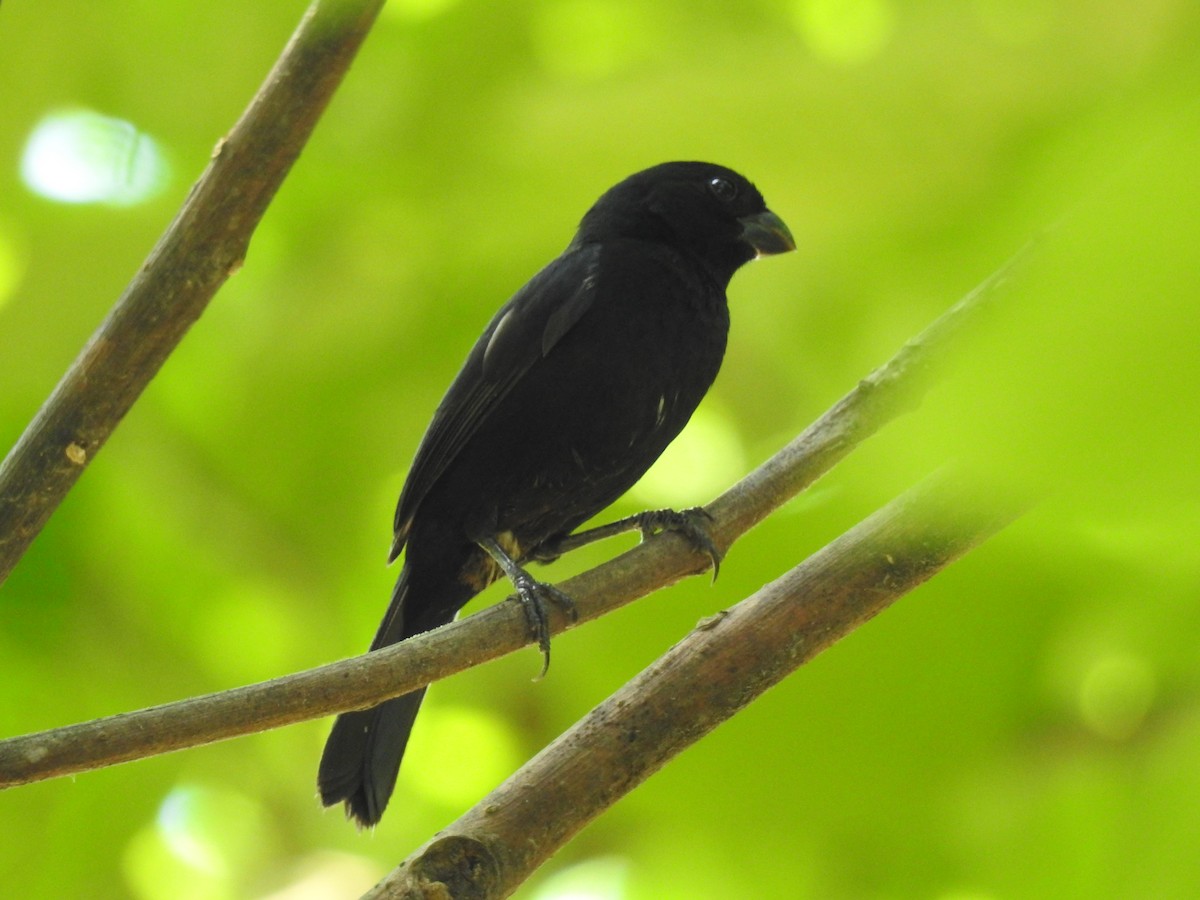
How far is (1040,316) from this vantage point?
0.58ft

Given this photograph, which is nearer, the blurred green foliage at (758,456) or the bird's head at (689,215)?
the blurred green foliage at (758,456)

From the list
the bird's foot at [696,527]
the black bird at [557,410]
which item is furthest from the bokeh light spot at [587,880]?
the black bird at [557,410]

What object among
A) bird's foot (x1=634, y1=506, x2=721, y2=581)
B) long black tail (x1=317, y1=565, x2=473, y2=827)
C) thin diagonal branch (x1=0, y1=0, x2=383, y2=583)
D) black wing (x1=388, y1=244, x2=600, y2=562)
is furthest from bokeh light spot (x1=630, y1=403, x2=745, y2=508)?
thin diagonal branch (x1=0, y1=0, x2=383, y2=583)

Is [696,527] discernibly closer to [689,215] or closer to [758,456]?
[758,456]

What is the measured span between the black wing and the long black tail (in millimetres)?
253

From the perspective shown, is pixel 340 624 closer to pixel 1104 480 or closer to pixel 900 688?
pixel 900 688

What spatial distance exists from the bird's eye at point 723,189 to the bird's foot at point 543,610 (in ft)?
4.61

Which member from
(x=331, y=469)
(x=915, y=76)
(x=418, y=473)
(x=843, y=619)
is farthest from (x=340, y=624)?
(x=915, y=76)

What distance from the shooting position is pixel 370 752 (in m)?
2.34

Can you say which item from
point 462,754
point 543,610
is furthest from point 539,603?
point 462,754

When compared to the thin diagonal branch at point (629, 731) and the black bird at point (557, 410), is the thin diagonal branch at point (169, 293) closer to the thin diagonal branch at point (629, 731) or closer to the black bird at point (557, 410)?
the thin diagonal branch at point (629, 731)

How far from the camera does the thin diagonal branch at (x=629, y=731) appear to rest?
1.21 metres

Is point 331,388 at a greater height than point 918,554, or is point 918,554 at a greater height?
point 331,388

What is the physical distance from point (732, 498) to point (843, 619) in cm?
80
